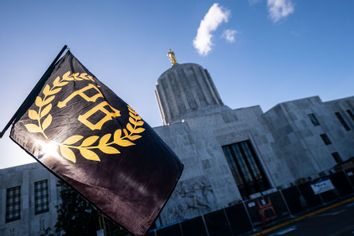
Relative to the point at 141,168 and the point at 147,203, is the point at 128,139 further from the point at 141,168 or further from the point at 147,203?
the point at 147,203

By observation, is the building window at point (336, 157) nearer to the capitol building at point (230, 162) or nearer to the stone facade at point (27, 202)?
the capitol building at point (230, 162)

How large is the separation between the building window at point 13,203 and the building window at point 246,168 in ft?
56.9

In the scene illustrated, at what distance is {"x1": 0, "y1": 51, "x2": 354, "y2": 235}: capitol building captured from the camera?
12.4 metres

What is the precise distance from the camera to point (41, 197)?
47.7 feet

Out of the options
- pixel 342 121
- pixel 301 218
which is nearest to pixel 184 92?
pixel 301 218

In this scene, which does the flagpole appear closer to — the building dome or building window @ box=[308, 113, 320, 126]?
the building dome

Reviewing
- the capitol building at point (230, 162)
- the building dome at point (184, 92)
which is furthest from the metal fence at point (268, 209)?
the building dome at point (184, 92)

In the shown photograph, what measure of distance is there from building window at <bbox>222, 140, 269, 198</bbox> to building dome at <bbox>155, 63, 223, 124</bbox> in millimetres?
6037

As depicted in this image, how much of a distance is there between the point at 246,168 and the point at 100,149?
19.2m

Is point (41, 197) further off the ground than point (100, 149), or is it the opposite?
point (41, 197)

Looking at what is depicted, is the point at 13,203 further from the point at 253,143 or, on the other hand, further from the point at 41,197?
the point at 253,143

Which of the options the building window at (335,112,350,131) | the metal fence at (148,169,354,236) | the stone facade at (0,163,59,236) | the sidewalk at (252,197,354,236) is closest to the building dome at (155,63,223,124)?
the metal fence at (148,169,354,236)

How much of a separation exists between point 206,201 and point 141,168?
15.0 metres

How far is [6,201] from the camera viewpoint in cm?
1393
